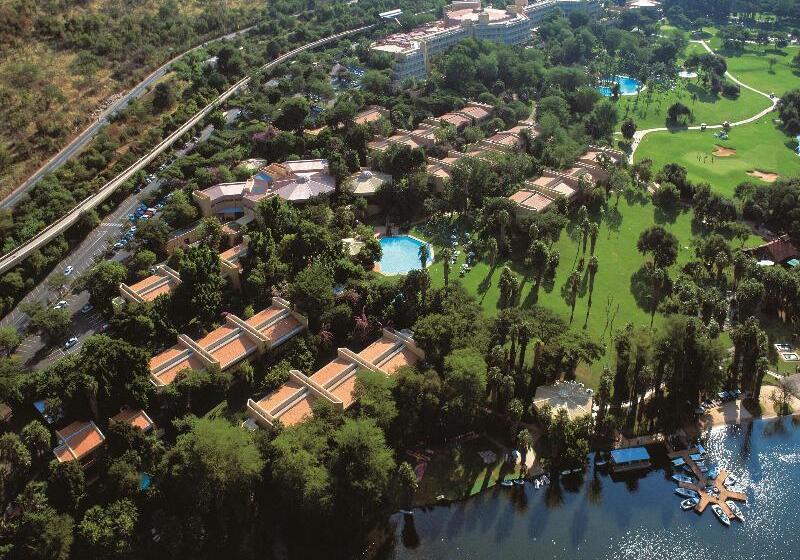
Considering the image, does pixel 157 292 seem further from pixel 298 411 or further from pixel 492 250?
pixel 492 250

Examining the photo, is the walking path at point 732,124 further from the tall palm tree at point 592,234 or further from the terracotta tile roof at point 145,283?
the terracotta tile roof at point 145,283

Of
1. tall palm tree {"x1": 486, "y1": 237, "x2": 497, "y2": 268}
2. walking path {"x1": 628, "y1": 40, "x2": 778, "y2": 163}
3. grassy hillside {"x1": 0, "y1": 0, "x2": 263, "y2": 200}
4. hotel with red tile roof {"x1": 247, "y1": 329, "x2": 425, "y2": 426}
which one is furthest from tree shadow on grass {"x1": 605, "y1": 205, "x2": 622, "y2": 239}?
grassy hillside {"x1": 0, "y1": 0, "x2": 263, "y2": 200}

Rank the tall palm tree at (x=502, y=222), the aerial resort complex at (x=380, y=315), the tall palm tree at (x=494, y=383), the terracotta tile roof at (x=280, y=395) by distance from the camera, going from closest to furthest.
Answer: the aerial resort complex at (x=380, y=315)
the terracotta tile roof at (x=280, y=395)
the tall palm tree at (x=494, y=383)
the tall palm tree at (x=502, y=222)

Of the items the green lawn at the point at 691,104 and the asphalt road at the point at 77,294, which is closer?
the asphalt road at the point at 77,294

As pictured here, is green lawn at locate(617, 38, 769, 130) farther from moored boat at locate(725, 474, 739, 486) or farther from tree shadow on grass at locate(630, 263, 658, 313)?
moored boat at locate(725, 474, 739, 486)

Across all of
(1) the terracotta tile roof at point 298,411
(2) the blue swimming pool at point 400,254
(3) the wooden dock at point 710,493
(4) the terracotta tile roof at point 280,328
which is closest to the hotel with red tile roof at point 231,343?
(4) the terracotta tile roof at point 280,328
